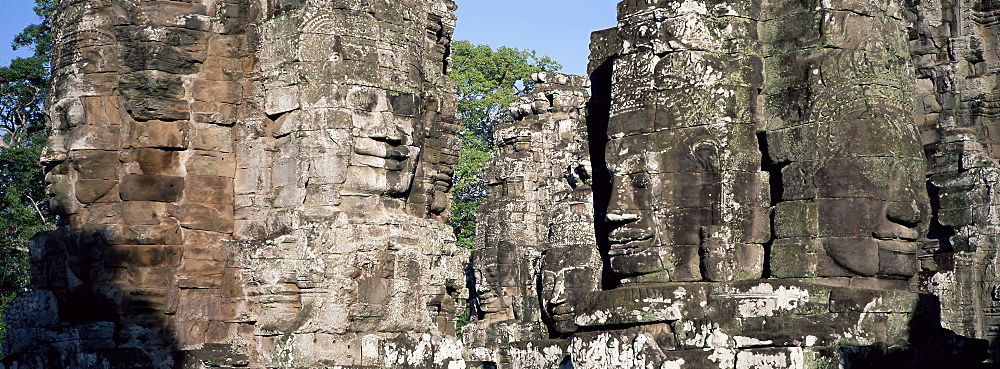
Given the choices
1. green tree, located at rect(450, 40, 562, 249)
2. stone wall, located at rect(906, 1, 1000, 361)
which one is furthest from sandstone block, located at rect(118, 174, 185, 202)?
green tree, located at rect(450, 40, 562, 249)

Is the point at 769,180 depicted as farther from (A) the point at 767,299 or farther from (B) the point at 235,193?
(B) the point at 235,193

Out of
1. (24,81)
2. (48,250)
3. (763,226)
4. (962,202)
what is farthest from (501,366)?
(24,81)

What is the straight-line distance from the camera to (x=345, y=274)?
1223cm

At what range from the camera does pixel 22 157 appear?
83.3ft

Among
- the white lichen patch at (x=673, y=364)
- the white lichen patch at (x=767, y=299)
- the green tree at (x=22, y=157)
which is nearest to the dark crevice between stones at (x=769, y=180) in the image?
the white lichen patch at (x=767, y=299)

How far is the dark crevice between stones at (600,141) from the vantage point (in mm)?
10656

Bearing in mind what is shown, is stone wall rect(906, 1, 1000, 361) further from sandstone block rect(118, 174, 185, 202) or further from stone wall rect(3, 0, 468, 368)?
sandstone block rect(118, 174, 185, 202)

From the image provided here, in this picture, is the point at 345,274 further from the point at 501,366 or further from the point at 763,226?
the point at 501,366

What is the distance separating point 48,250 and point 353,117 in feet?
11.7

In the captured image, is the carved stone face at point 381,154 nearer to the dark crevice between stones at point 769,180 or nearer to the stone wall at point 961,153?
the dark crevice between stones at point 769,180

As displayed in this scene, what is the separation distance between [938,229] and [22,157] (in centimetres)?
1752

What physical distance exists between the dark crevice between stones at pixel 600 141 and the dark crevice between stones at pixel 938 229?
862 centimetres

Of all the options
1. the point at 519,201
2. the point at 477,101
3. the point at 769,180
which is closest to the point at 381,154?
the point at 769,180

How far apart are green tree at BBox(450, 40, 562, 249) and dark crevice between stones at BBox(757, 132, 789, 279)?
29458mm
